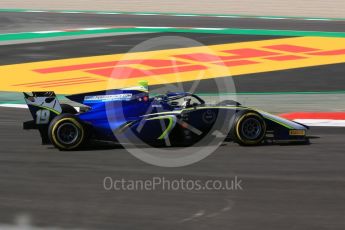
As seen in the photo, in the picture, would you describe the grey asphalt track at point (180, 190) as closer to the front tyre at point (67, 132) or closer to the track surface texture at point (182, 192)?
the track surface texture at point (182, 192)

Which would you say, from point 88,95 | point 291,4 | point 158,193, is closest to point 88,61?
point 88,95

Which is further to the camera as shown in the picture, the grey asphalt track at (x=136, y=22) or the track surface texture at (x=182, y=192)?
the grey asphalt track at (x=136, y=22)

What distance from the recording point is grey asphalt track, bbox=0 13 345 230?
719 cm

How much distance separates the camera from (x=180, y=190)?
8.35m

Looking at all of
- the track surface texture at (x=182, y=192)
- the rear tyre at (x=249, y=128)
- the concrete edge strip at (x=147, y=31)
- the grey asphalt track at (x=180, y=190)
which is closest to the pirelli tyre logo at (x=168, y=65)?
the concrete edge strip at (x=147, y=31)

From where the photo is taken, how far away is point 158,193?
8.25 metres

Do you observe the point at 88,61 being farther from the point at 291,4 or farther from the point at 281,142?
the point at 291,4

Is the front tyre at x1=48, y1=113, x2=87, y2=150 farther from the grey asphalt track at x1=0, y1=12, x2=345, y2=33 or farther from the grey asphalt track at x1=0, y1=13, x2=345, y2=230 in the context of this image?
the grey asphalt track at x1=0, y1=12, x2=345, y2=33

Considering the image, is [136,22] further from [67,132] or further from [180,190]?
[180,190]

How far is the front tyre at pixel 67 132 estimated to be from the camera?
10320mm

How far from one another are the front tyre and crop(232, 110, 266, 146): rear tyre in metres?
2.20

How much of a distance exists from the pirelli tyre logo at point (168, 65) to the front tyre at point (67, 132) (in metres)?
6.19

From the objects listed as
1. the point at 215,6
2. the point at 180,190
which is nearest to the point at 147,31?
the point at 215,6

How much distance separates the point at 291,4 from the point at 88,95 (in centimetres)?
2828
